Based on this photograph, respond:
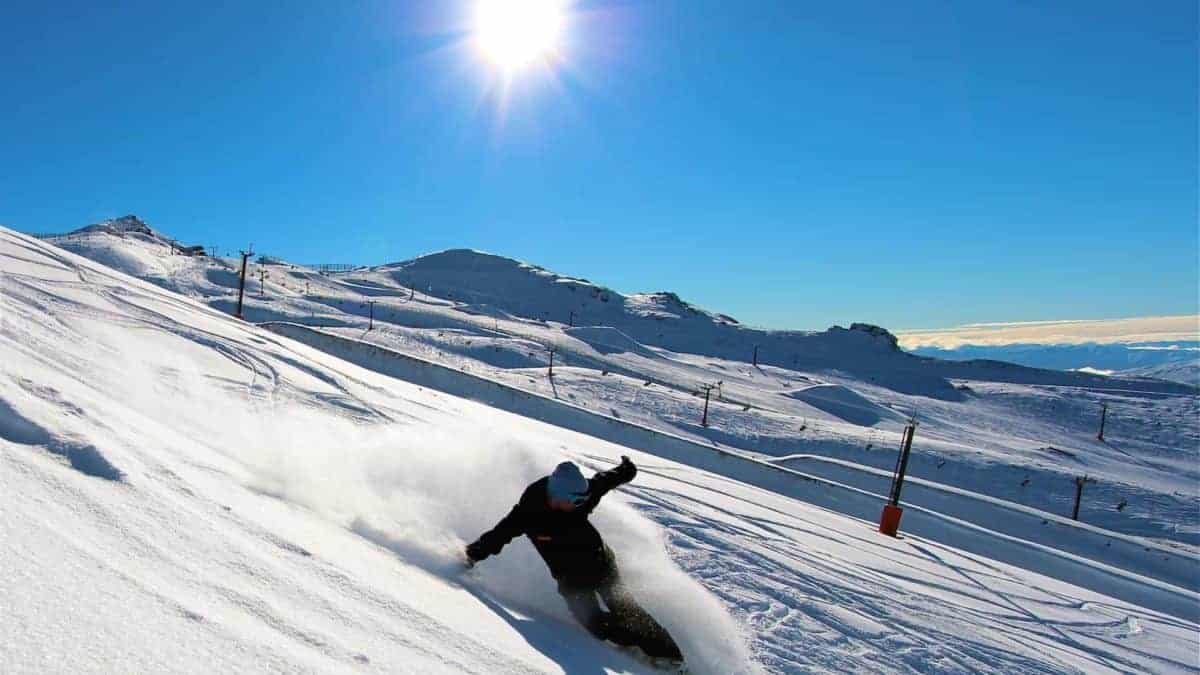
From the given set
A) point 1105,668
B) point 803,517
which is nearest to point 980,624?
point 1105,668

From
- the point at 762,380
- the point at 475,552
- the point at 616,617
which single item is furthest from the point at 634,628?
the point at 762,380

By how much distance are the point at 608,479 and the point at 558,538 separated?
0.62 metres

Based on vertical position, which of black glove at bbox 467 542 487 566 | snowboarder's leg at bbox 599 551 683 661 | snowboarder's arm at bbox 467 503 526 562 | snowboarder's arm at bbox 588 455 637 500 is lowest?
snowboarder's leg at bbox 599 551 683 661

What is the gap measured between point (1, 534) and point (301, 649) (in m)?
1.41

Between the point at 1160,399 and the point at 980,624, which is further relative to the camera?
the point at 1160,399

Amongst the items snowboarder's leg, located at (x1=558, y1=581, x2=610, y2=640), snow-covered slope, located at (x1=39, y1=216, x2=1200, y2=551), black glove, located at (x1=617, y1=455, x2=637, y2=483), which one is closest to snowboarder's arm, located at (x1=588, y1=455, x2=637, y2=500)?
black glove, located at (x1=617, y1=455, x2=637, y2=483)

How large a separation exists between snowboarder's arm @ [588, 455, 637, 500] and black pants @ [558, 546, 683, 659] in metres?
0.53

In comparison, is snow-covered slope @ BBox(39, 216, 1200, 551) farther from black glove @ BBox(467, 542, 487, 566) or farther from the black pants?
black glove @ BBox(467, 542, 487, 566)

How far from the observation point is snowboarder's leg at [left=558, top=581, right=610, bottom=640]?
455cm

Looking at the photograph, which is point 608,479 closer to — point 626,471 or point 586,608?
point 626,471

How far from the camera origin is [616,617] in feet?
15.0

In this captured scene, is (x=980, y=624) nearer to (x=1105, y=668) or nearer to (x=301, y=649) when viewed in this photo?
(x=1105, y=668)

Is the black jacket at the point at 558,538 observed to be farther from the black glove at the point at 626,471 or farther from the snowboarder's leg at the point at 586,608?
the black glove at the point at 626,471

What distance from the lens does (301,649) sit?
2.87m
